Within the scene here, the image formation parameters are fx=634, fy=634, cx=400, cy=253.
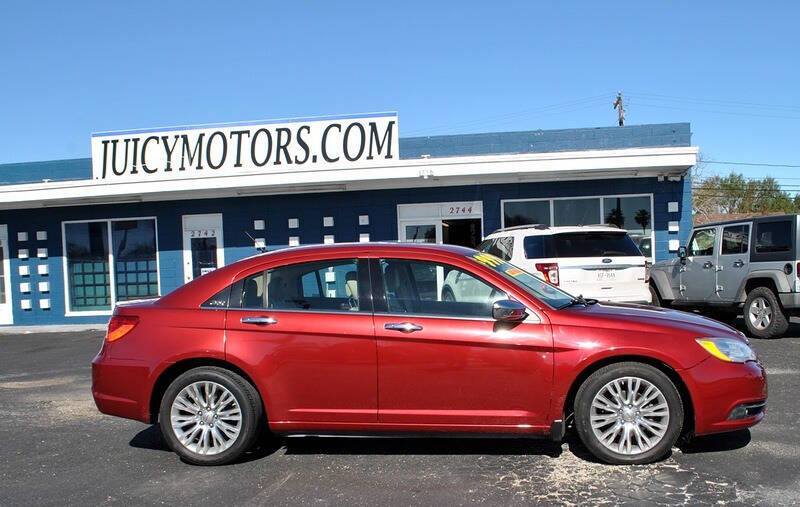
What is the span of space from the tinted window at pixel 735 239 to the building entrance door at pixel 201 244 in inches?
441

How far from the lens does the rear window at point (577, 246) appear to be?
8.95m

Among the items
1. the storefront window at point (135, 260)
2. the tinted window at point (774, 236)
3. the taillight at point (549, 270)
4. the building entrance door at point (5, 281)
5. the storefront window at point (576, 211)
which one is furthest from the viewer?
the building entrance door at point (5, 281)

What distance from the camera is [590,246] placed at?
354 inches

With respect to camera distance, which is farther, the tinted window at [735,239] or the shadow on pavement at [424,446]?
the tinted window at [735,239]

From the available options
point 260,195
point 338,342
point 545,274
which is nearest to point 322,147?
point 260,195

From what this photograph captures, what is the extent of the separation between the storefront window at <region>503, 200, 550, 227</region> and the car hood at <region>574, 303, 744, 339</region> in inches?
392

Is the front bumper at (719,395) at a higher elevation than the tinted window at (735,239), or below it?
below

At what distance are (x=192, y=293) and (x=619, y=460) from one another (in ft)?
11.2

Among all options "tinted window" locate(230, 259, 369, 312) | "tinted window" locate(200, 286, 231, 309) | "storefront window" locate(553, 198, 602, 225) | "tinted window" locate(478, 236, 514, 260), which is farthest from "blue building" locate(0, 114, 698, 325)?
"tinted window" locate(200, 286, 231, 309)

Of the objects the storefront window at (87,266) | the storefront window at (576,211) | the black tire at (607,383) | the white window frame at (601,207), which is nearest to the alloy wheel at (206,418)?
the black tire at (607,383)

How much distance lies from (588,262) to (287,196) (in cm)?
882

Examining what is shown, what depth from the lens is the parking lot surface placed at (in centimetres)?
405

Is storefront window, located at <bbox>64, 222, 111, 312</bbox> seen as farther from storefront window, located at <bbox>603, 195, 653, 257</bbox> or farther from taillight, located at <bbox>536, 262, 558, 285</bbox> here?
storefront window, located at <bbox>603, 195, 653, 257</bbox>

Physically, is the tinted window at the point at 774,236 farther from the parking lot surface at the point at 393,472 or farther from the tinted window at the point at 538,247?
the parking lot surface at the point at 393,472
